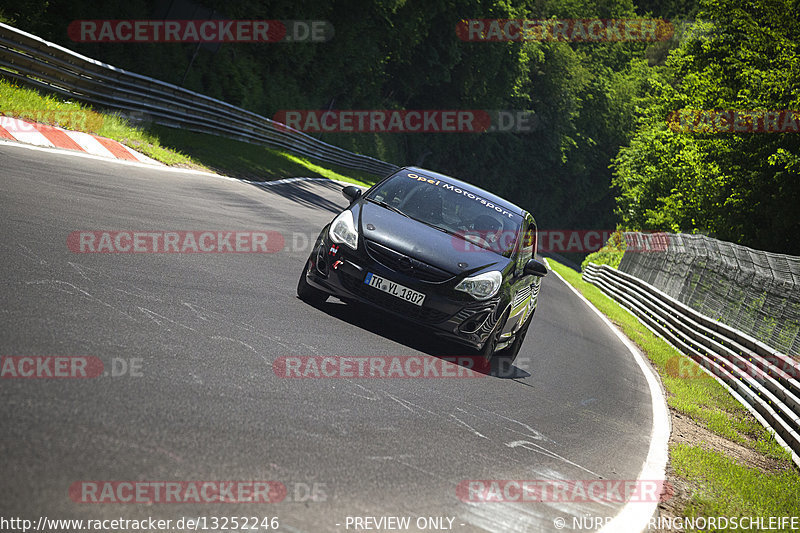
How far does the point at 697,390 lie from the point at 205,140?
56.3ft

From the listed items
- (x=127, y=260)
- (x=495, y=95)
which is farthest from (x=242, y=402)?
(x=495, y=95)

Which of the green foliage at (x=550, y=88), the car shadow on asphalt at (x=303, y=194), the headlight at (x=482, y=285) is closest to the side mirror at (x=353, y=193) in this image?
the headlight at (x=482, y=285)

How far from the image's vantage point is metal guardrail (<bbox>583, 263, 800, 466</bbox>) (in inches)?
415

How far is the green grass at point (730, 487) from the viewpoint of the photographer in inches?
246

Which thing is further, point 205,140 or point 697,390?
point 205,140

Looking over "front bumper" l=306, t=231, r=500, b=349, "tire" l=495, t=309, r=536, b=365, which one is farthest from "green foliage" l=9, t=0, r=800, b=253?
"tire" l=495, t=309, r=536, b=365

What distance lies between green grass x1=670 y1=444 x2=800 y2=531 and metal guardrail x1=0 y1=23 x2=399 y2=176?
1399 centimetres

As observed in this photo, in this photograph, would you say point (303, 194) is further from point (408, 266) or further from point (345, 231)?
point (408, 266)

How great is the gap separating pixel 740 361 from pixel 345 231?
8.40 metres

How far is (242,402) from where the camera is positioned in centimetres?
512

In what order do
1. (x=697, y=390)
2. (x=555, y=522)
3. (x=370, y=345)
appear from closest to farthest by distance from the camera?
(x=555, y=522)
(x=370, y=345)
(x=697, y=390)

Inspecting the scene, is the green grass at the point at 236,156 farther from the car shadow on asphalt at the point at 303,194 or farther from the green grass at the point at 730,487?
the green grass at the point at 730,487

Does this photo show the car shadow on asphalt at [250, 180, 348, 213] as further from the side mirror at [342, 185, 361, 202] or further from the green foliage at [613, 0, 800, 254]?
the green foliage at [613, 0, 800, 254]

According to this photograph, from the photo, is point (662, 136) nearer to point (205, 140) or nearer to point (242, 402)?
point (205, 140)
